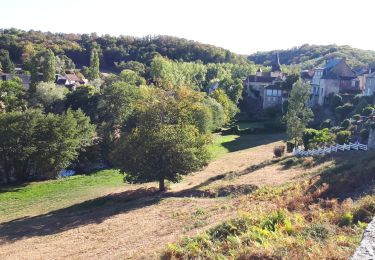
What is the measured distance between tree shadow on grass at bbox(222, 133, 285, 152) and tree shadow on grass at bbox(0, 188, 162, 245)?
74.0 feet

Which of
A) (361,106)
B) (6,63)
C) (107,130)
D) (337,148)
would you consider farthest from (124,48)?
(337,148)

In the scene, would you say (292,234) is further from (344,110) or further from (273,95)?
(273,95)

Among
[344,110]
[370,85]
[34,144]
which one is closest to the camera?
[34,144]

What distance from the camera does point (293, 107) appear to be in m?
44.7

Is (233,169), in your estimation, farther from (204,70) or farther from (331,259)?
(204,70)

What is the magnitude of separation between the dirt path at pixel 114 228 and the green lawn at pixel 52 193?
2.85 metres

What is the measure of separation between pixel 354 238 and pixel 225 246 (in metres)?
3.87

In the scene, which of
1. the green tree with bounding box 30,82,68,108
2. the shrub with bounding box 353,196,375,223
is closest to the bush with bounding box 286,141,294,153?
the shrub with bounding box 353,196,375,223

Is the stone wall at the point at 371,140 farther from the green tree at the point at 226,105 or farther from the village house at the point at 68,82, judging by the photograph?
the village house at the point at 68,82

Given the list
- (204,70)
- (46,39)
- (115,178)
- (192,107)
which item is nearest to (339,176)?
(192,107)

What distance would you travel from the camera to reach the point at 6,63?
104m

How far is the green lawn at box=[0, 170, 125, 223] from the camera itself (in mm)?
33781

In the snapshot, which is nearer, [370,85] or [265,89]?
[370,85]

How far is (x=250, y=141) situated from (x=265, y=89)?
70.7 feet
